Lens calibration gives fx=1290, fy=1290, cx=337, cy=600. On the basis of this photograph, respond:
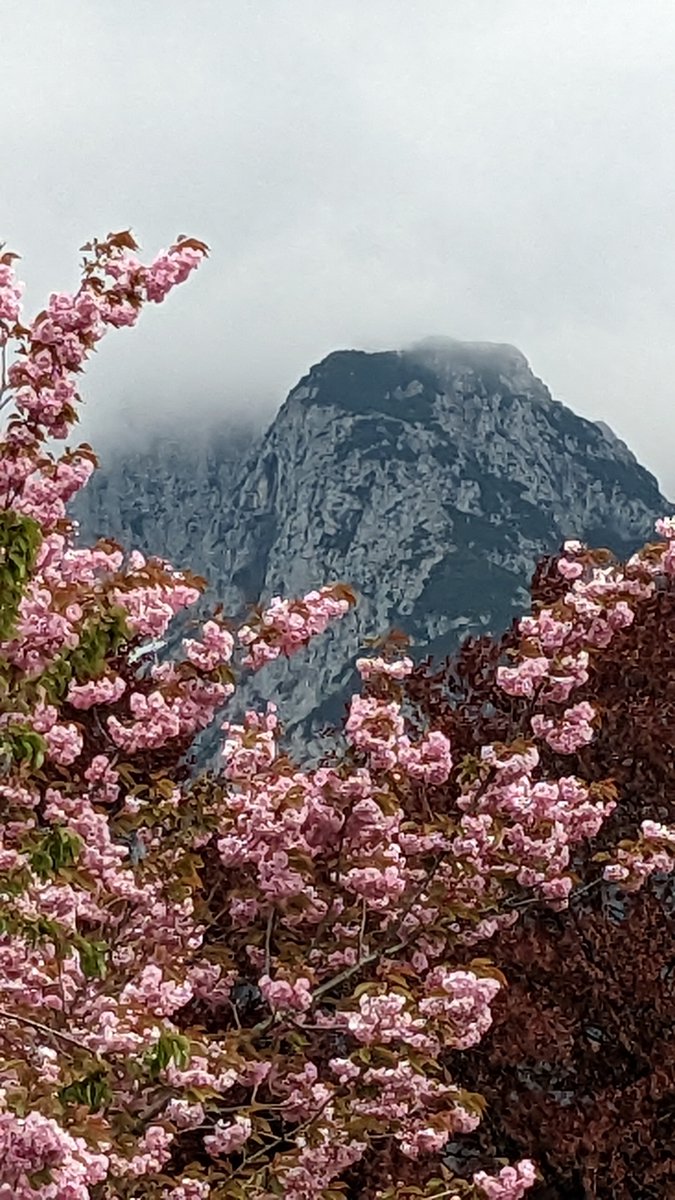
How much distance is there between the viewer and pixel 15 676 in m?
4.54

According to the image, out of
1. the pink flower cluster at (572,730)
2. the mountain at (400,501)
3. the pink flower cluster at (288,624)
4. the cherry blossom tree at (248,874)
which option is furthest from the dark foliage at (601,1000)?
the mountain at (400,501)

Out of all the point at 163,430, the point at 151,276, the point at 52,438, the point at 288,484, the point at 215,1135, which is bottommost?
the point at 215,1135

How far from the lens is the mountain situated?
76688mm

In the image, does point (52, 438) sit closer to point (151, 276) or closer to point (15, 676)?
point (151, 276)

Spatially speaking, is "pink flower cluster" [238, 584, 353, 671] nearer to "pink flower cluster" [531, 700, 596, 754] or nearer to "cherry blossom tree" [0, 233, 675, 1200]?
"cherry blossom tree" [0, 233, 675, 1200]

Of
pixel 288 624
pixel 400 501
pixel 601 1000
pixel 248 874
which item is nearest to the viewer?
pixel 248 874

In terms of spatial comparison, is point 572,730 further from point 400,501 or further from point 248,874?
point 400,501

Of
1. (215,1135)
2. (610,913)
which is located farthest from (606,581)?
(215,1135)

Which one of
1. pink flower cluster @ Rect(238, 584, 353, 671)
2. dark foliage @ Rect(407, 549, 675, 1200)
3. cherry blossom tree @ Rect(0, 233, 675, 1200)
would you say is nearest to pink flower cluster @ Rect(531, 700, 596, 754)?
cherry blossom tree @ Rect(0, 233, 675, 1200)

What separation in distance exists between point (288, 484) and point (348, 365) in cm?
1356

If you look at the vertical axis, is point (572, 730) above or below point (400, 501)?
below

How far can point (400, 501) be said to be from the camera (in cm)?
8356

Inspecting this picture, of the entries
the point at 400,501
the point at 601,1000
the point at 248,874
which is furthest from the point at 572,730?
the point at 400,501

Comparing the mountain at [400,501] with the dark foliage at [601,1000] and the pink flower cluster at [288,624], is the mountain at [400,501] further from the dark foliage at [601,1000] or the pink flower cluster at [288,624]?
the pink flower cluster at [288,624]
